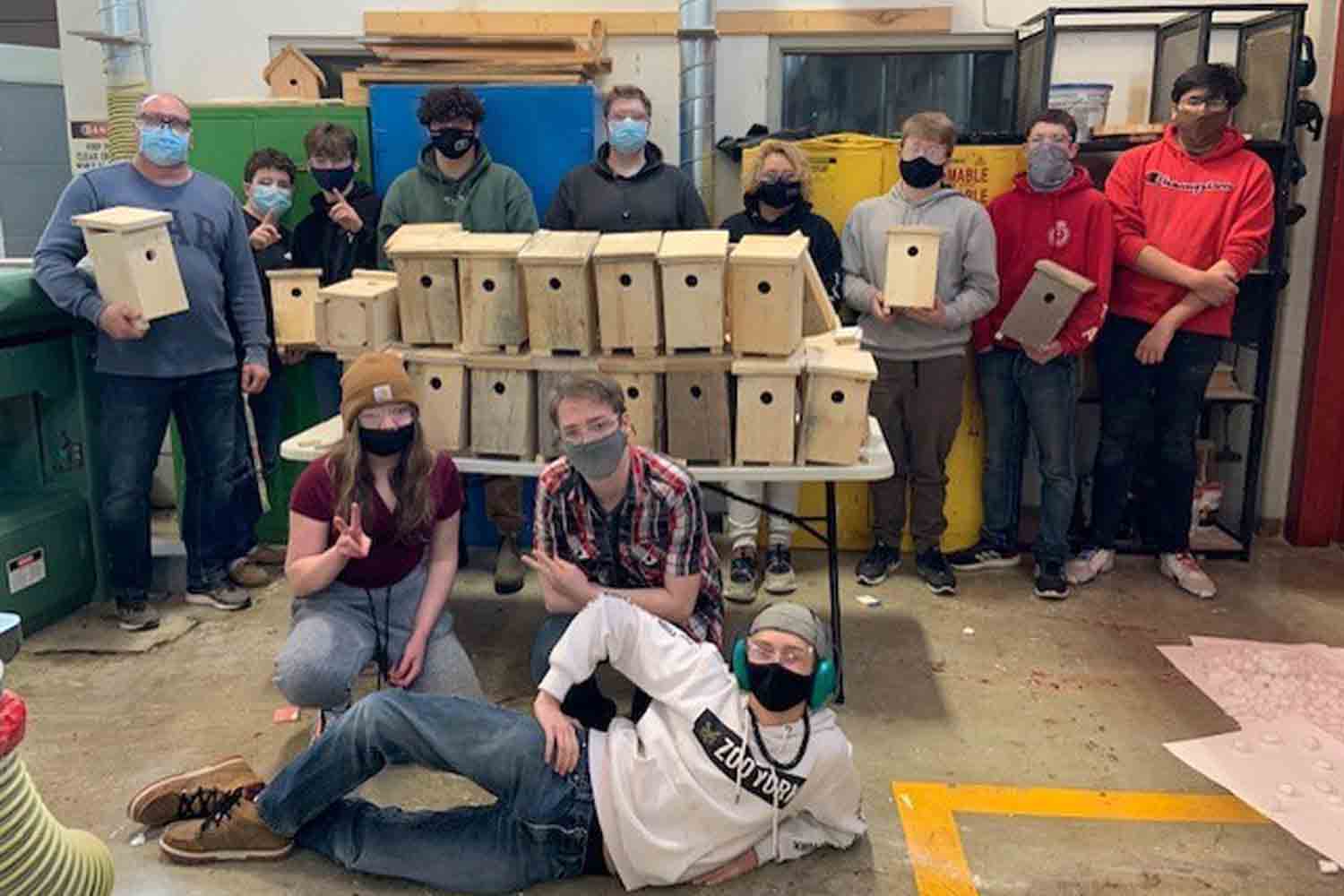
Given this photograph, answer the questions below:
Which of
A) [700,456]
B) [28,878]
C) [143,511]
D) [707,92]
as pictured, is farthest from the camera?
[707,92]

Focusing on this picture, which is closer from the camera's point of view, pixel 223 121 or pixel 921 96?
pixel 223 121

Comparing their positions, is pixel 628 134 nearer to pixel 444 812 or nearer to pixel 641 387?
pixel 641 387

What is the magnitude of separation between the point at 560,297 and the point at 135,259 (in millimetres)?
1579

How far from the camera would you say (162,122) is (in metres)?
4.18

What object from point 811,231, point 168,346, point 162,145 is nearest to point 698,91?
point 811,231

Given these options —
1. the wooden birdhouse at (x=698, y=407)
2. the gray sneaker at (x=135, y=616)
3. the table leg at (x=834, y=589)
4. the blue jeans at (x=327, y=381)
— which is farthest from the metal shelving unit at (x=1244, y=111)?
the gray sneaker at (x=135, y=616)

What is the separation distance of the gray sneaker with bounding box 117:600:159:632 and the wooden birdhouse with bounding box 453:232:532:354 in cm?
176

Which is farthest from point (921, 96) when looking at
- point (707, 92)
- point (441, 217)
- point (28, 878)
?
point (28, 878)

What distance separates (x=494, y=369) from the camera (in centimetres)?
369

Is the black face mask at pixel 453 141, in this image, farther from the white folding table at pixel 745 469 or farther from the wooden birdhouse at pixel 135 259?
the white folding table at pixel 745 469

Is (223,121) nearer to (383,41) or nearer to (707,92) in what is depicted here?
(383,41)

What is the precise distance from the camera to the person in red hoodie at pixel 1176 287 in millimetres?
4574

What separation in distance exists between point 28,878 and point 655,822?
1.28 metres

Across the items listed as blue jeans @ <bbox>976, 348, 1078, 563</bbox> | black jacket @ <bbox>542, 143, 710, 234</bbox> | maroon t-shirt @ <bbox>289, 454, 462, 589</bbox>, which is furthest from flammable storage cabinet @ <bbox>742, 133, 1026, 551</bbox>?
maroon t-shirt @ <bbox>289, 454, 462, 589</bbox>
